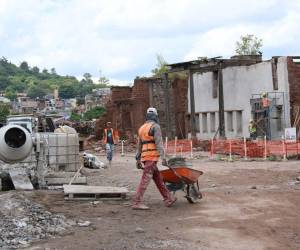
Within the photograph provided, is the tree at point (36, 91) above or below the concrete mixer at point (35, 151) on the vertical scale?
above

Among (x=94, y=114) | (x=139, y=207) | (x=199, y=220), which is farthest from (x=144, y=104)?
(x=199, y=220)

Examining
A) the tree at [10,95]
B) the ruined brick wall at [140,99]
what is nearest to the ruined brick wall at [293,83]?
the ruined brick wall at [140,99]

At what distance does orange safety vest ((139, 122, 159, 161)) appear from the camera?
36.7 ft

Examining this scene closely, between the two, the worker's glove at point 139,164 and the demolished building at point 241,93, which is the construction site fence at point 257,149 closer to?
the demolished building at point 241,93

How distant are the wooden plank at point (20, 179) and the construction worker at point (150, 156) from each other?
132 inches

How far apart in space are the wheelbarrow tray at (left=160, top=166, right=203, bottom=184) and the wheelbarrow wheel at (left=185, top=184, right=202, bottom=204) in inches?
7.3

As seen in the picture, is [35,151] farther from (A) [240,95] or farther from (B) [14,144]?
(A) [240,95]

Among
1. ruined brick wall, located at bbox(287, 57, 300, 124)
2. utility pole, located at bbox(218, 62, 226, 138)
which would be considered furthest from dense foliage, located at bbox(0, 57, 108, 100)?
ruined brick wall, located at bbox(287, 57, 300, 124)

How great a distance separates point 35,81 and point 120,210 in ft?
442

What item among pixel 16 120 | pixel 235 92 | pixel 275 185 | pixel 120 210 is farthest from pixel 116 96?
pixel 120 210

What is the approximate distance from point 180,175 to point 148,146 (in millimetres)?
818

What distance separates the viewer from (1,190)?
13695mm

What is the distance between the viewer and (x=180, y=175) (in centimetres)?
1142

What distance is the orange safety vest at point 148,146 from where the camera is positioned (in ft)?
36.7
